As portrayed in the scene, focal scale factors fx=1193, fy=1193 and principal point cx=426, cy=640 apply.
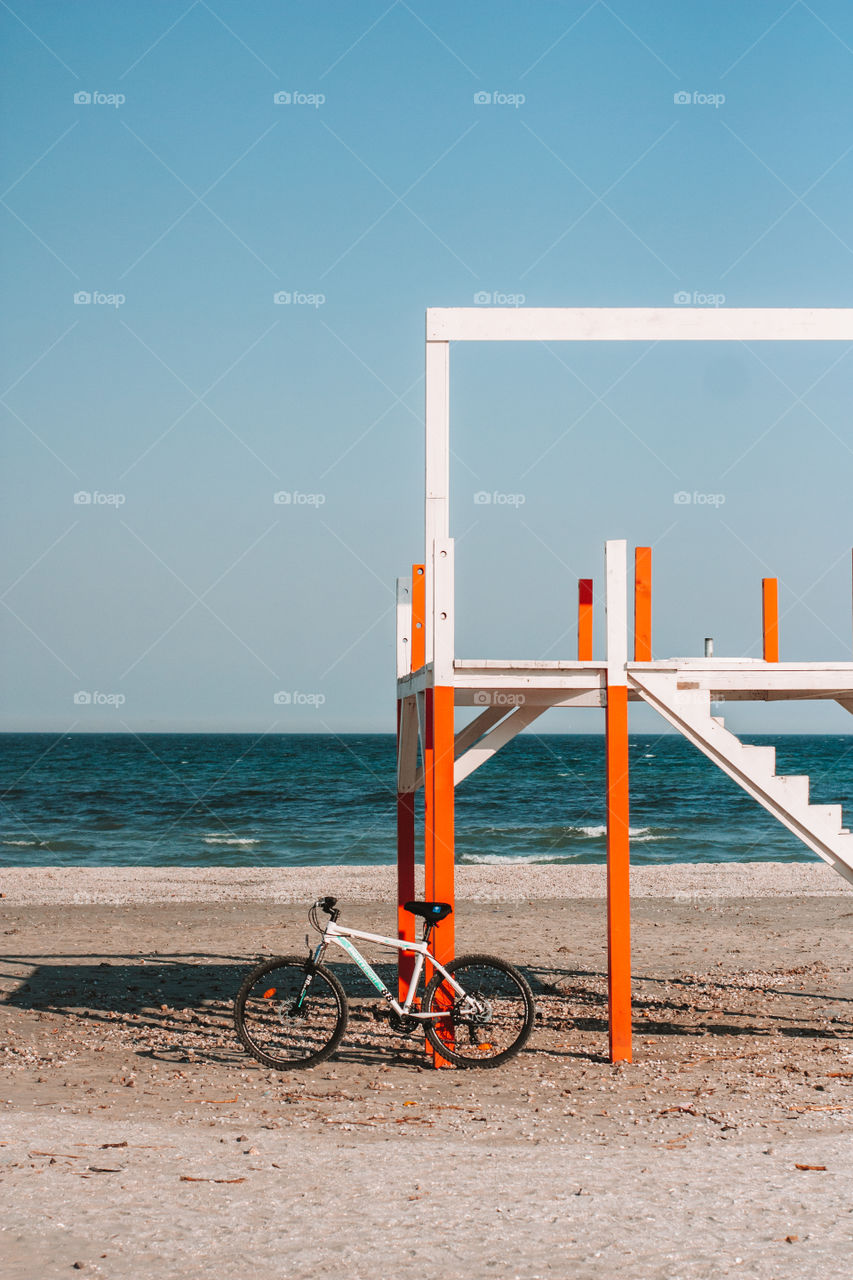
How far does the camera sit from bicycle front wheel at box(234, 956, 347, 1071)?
Result: 806 centimetres

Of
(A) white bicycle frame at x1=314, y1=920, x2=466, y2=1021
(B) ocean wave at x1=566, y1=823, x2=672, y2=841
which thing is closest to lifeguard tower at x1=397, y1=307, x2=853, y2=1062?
(A) white bicycle frame at x1=314, y1=920, x2=466, y2=1021

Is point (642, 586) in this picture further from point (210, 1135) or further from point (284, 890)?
point (284, 890)

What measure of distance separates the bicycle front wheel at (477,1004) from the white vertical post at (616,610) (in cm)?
219

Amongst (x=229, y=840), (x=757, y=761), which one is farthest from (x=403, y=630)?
(x=229, y=840)

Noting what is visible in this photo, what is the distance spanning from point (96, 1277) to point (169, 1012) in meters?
5.85

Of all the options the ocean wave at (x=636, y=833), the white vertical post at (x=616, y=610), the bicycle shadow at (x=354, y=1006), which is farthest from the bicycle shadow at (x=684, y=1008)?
→ the ocean wave at (x=636, y=833)

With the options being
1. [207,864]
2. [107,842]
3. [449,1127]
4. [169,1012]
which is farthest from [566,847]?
[449,1127]

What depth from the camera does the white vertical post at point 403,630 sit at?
1055 centimetres

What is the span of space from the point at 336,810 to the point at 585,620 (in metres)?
39.1

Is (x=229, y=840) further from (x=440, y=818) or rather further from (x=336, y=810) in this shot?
(x=440, y=818)

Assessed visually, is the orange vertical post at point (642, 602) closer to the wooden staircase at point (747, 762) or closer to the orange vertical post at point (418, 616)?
the wooden staircase at point (747, 762)

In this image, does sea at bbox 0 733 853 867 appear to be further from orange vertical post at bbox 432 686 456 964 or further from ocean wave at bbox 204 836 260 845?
orange vertical post at bbox 432 686 456 964

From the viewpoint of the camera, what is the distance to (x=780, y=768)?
6925 centimetres

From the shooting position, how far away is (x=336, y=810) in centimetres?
4728
